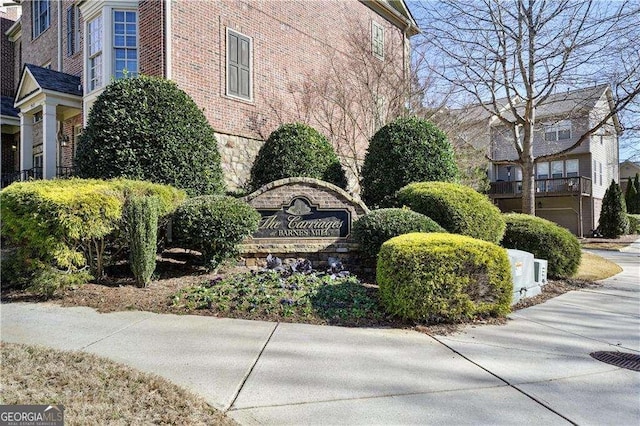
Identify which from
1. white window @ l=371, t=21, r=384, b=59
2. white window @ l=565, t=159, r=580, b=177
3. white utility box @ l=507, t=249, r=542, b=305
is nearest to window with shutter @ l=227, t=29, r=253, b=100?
white window @ l=371, t=21, r=384, b=59

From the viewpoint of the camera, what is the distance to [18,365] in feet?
10.6

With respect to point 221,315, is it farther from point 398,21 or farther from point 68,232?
point 398,21

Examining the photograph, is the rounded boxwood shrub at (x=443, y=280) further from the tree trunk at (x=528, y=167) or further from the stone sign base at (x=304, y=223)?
the tree trunk at (x=528, y=167)

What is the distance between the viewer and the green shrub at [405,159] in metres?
9.12

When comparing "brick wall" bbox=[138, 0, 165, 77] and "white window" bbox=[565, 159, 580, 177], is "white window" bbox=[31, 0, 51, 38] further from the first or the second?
"white window" bbox=[565, 159, 580, 177]

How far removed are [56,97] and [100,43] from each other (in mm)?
2130

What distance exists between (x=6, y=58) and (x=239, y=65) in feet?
48.8

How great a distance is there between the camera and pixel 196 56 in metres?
11.1

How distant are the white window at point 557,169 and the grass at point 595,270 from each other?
1626 cm

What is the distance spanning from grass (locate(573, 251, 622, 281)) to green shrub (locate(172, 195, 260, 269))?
22.8 feet

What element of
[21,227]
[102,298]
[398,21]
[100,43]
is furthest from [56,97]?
[398,21]

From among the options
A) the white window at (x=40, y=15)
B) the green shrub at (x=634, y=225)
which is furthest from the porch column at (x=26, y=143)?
the green shrub at (x=634, y=225)

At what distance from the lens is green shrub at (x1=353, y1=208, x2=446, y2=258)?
22.4 ft

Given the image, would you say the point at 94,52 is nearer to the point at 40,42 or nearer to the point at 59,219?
the point at 40,42
